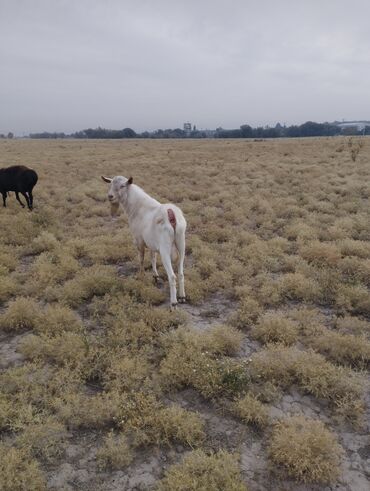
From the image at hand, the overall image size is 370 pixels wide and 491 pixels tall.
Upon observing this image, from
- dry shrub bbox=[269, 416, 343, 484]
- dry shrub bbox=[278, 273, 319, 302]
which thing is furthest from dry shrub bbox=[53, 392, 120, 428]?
dry shrub bbox=[278, 273, 319, 302]

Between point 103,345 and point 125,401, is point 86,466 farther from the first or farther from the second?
point 103,345

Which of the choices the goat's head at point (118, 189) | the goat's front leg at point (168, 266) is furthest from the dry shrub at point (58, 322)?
the goat's head at point (118, 189)

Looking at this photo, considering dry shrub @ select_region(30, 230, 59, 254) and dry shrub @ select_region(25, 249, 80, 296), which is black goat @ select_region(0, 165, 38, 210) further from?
dry shrub @ select_region(25, 249, 80, 296)

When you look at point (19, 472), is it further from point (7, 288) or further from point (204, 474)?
point (7, 288)

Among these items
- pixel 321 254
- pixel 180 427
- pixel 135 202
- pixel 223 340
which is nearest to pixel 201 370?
pixel 223 340

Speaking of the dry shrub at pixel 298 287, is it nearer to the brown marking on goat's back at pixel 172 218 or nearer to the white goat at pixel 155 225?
the white goat at pixel 155 225

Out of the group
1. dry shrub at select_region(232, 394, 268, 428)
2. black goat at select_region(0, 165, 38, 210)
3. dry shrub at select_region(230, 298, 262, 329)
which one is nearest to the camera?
dry shrub at select_region(232, 394, 268, 428)

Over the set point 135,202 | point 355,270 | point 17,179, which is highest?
point 17,179

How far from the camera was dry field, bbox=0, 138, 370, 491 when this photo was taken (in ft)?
11.5

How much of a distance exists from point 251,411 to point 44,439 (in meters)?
2.30

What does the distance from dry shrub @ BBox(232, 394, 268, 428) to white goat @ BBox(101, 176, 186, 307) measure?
2440mm

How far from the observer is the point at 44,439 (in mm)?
3771

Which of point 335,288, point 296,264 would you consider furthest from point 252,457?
point 296,264

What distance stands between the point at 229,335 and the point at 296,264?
3.44m
